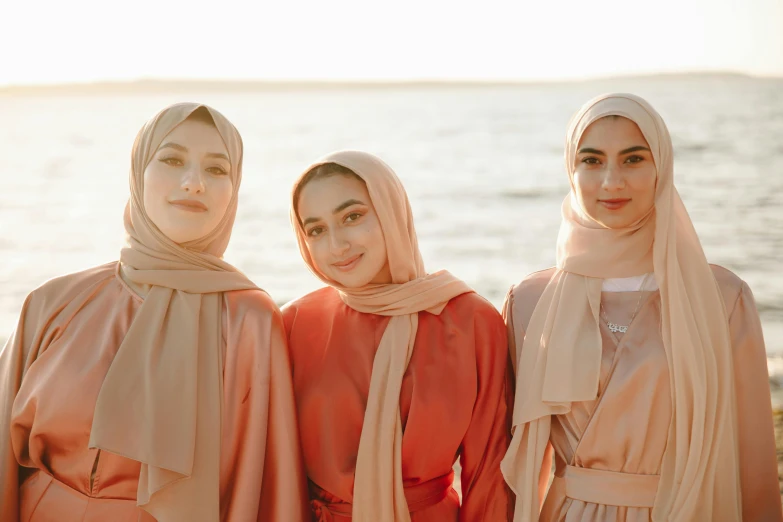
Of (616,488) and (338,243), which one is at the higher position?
(338,243)

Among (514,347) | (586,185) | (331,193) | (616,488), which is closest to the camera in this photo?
(616,488)

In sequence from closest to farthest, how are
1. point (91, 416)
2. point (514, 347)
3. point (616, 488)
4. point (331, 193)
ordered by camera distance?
point (91, 416) → point (616, 488) → point (331, 193) → point (514, 347)

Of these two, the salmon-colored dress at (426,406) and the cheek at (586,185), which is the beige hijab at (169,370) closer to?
the salmon-colored dress at (426,406)

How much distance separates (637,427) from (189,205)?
180 cm

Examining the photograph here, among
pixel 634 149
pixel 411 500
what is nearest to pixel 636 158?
pixel 634 149

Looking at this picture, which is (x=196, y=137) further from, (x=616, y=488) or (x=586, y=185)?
(x=616, y=488)

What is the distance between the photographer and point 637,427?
132 inches

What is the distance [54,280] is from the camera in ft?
11.6

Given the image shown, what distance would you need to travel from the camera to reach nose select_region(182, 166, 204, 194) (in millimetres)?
3422

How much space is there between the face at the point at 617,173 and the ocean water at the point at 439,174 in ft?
9.54

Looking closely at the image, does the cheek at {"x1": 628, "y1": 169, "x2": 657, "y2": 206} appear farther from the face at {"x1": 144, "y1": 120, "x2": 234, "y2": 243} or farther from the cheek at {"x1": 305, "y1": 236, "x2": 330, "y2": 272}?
the face at {"x1": 144, "y1": 120, "x2": 234, "y2": 243}

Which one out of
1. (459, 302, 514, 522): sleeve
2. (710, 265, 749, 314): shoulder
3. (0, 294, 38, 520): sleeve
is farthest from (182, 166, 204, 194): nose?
(710, 265, 749, 314): shoulder

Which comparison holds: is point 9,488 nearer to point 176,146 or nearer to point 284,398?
point 284,398

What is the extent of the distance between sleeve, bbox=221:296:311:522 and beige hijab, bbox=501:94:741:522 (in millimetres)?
796
